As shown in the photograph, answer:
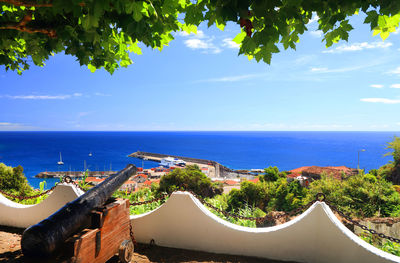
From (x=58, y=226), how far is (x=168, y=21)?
2718 mm

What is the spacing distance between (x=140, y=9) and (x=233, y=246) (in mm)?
3293

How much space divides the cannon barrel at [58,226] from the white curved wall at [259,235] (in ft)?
3.68

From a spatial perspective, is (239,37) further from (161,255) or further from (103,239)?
(161,255)

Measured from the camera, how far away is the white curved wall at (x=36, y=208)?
4.23 m

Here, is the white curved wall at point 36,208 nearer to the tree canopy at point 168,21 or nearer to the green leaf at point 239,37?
the tree canopy at point 168,21

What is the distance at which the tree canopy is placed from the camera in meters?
1.91

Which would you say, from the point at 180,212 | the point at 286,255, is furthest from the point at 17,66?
the point at 286,255

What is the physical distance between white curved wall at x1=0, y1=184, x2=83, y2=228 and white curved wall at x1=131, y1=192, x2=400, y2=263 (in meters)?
1.34

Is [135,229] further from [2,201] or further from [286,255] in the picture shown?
[2,201]

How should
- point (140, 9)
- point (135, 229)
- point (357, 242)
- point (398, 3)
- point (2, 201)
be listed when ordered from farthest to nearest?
1. point (2, 201)
2. point (135, 229)
3. point (357, 242)
4. point (140, 9)
5. point (398, 3)

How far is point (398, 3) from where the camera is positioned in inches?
70.9

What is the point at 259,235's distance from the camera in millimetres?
3383

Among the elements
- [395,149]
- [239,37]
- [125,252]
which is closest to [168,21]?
Result: [239,37]

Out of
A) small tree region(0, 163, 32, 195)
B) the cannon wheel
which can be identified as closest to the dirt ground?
the cannon wheel
